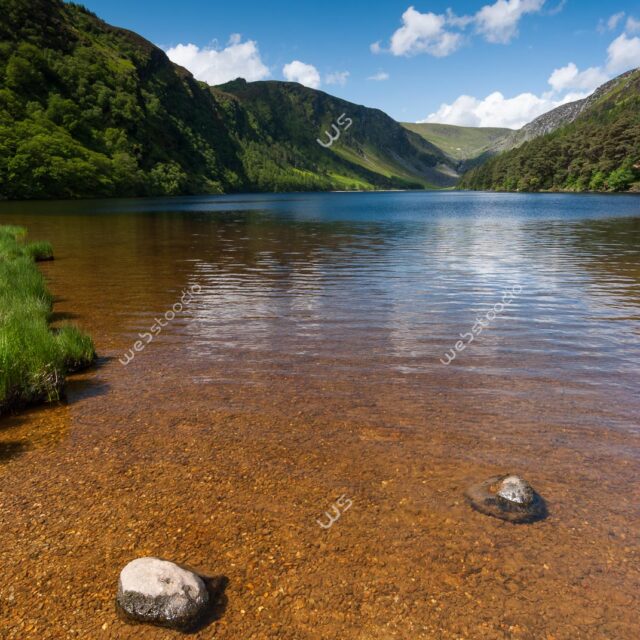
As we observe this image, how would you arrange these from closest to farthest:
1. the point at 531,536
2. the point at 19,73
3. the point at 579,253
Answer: the point at 531,536 < the point at 579,253 < the point at 19,73

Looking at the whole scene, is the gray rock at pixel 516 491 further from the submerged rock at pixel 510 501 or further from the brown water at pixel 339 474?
the brown water at pixel 339 474

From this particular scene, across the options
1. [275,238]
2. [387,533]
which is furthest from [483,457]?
[275,238]

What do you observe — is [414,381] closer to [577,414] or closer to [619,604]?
[577,414]

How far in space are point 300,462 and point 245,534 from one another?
77.1 inches

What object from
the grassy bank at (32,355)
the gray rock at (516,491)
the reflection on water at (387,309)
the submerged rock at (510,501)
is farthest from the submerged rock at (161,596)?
the reflection on water at (387,309)

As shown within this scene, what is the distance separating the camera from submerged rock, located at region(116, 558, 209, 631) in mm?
5086

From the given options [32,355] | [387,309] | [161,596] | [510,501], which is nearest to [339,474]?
[510,501]

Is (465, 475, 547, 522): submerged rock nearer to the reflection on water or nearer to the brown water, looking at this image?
the brown water

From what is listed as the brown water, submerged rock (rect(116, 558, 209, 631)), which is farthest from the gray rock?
submerged rock (rect(116, 558, 209, 631))

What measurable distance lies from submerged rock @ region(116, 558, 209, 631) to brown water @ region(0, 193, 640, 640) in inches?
5.9

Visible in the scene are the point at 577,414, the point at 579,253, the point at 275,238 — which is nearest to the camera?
the point at 577,414

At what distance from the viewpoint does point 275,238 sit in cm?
4984

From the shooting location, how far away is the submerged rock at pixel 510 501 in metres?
6.80

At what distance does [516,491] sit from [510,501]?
6.9 inches
